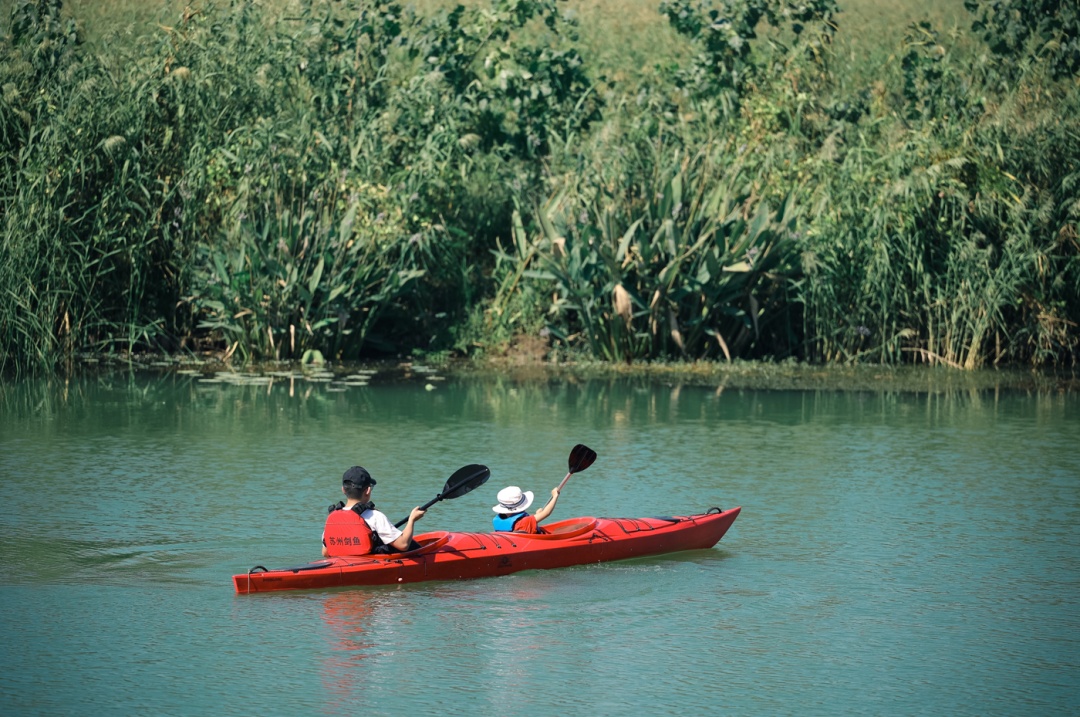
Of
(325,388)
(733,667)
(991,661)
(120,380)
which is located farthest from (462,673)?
(120,380)

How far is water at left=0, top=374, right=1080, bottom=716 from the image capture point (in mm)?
6957

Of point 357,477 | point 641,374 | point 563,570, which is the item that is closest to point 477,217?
point 641,374

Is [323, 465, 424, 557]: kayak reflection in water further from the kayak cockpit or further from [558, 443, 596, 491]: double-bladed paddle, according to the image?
[558, 443, 596, 491]: double-bladed paddle

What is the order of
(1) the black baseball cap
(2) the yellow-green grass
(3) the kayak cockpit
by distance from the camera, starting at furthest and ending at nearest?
(2) the yellow-green grass → (3) the kayak cockpit → (1) the black baseball cap

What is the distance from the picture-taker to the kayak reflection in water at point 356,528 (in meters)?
8.62

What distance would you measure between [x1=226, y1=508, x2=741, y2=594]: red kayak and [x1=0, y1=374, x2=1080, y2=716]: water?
10cm

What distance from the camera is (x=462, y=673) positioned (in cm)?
710

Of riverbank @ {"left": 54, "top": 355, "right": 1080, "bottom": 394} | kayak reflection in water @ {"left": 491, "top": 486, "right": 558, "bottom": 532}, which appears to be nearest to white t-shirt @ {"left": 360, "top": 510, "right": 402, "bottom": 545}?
kayak reflection in water @ {"left": 491, "top": 486, "right": 558, "bottom": 532}

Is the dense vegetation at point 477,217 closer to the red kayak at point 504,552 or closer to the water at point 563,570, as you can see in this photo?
the water at point 563,570

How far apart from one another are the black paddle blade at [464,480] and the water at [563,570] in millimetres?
777

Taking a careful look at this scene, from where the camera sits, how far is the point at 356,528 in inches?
340

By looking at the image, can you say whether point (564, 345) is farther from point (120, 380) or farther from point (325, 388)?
point (120, 380)

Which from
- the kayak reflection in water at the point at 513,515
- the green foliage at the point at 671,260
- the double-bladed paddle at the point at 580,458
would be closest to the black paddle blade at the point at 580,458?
the double-bladed paddle at the point at 580,458

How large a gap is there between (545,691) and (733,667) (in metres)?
0.97
